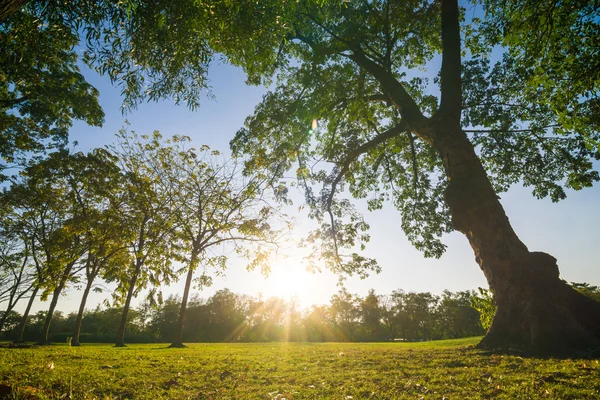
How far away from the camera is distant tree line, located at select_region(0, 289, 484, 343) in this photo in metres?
63.9

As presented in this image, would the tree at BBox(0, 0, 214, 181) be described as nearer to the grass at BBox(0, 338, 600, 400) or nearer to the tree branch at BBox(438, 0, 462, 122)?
the grass at BBox(0, 338, 600, 400)

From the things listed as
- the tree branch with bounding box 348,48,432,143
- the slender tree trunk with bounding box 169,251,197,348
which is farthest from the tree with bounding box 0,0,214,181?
the slender tree trunk with bounding box 169,251,197,348

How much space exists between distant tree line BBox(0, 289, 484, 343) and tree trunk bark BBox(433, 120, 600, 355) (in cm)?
5842

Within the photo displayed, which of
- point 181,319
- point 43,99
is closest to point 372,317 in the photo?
point 181,319

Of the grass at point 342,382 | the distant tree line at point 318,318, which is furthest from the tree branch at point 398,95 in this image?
the distant tree line at point 318,318

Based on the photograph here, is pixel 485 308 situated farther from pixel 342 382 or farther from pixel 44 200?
pixel 44 200

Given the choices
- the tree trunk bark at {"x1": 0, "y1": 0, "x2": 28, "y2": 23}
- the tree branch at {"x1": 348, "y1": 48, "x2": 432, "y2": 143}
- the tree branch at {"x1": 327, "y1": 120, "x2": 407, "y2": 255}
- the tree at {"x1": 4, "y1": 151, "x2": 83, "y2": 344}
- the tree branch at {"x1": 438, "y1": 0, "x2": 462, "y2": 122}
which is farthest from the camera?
the tree at {"x1": 4, "y1": 151, "x2": 83, "y2": 344}

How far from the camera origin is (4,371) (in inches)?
194

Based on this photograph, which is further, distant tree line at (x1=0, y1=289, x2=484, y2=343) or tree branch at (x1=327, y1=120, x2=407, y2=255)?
distant tree line at (x1=0, y1=289, x2=484, y2=343)

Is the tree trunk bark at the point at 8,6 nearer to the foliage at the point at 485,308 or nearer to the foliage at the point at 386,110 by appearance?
the foliage at the point at 386,110

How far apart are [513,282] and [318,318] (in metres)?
83.6

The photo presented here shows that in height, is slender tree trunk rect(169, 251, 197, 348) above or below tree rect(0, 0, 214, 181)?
below

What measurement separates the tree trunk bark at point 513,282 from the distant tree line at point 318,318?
192 ft

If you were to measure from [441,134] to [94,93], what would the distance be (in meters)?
15.0
